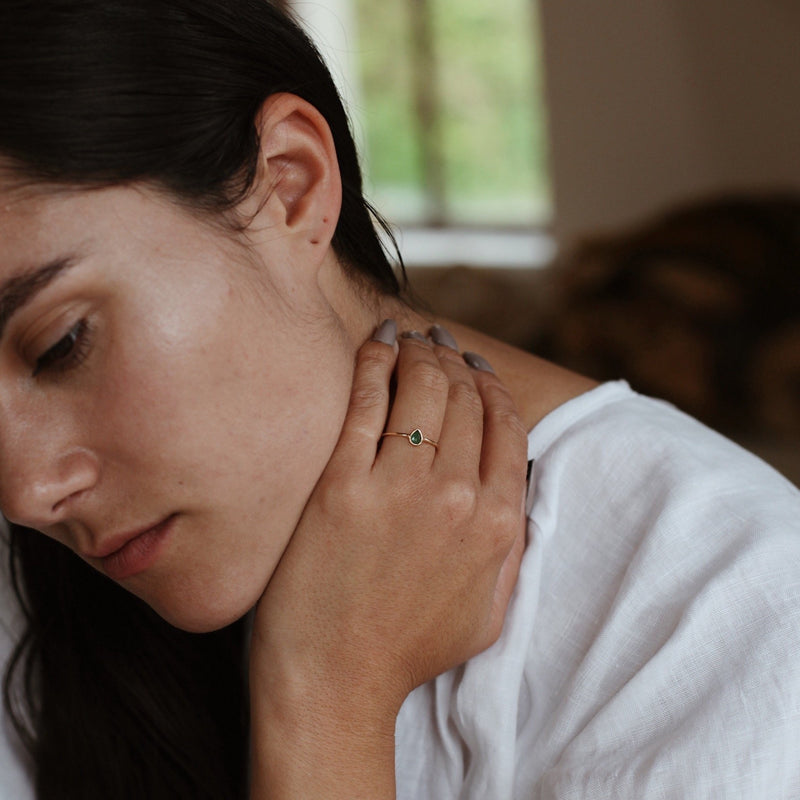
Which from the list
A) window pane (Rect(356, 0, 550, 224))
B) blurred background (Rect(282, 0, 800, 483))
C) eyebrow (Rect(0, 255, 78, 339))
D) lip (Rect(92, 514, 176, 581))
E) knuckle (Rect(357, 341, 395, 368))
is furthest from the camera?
window pane (Rect(356, 0, 550, 224))

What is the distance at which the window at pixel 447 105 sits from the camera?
17.9 feet

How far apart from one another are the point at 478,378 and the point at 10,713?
61 cm

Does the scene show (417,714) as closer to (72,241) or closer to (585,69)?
(72,241)

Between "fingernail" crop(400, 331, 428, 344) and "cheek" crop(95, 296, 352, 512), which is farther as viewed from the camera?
"fingernail" crop(400, 331, 428, 344)

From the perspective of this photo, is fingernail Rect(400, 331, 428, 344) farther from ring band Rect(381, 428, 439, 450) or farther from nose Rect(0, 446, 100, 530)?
nose Rect(0, 446, 100, 530)

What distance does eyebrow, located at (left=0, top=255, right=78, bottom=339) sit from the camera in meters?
0.81

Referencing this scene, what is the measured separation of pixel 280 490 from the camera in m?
0.94

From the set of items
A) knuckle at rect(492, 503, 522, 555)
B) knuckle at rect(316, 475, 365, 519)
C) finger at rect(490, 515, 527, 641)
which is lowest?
finger at rect(490, 515, 527, 641)

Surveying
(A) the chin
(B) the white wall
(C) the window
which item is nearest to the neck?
(A) the chin

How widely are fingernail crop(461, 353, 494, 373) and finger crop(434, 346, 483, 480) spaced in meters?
0.05

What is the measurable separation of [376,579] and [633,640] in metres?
0.23

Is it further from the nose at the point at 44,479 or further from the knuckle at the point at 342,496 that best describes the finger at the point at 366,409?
the nose at the point at 44,479

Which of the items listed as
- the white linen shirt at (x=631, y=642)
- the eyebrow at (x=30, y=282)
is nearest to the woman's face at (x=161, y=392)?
the eyebrow at (x=30, y=282)

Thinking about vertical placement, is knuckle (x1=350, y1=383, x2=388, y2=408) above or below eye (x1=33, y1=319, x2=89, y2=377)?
below
